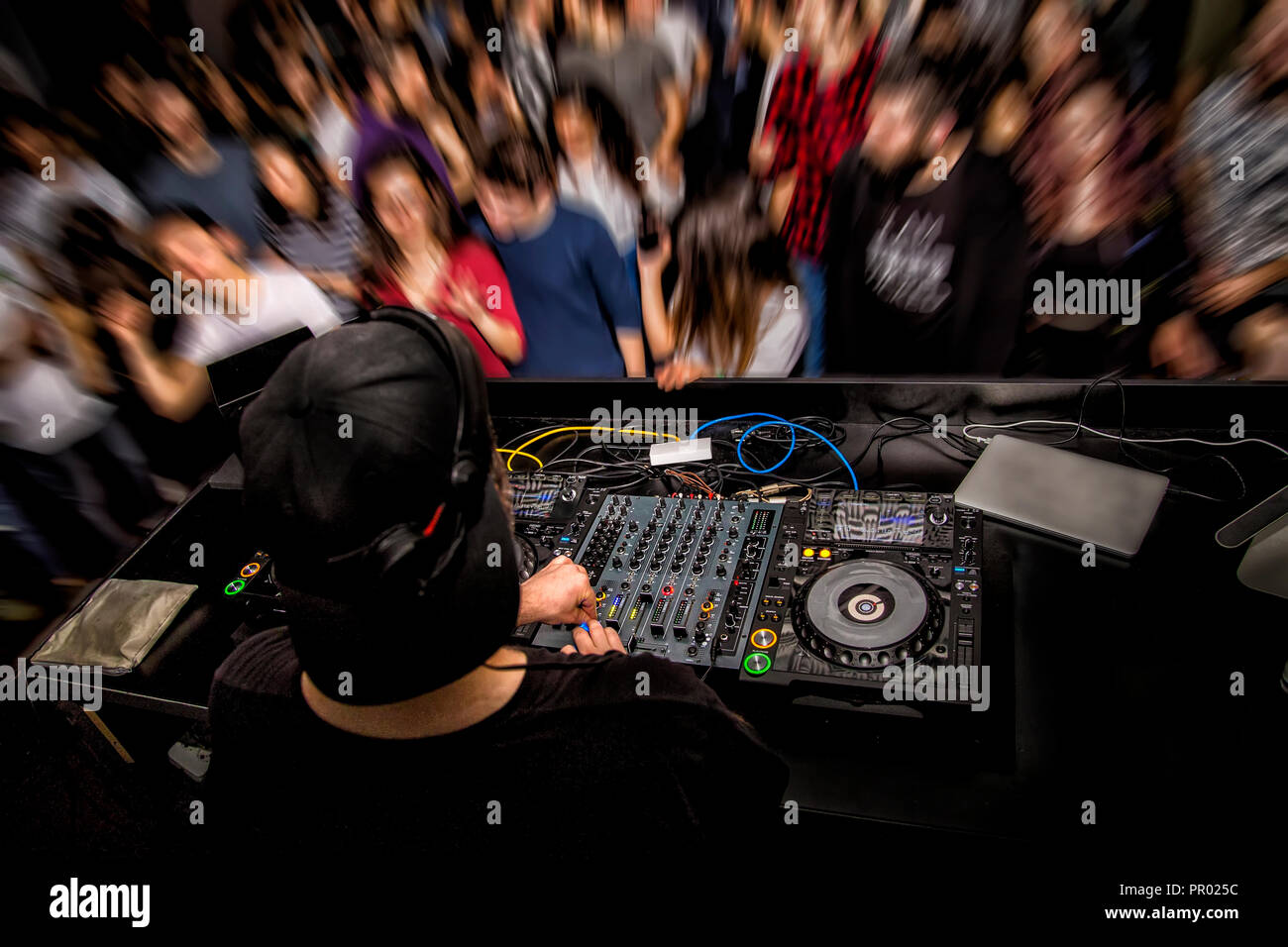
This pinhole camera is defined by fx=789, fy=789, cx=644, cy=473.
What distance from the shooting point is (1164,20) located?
4.34 ft

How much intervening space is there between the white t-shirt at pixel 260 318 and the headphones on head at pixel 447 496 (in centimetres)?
131

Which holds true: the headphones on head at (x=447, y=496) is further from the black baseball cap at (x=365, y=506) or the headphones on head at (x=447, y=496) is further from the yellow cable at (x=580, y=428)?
the yellow cable at (x=580, y=428)

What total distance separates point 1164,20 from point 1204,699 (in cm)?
111

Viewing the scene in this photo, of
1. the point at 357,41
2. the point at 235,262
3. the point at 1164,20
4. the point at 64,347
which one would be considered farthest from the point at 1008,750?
the point at 64,347

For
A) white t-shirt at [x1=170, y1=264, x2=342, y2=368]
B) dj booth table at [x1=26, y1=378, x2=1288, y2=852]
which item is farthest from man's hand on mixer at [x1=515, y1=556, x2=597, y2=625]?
white t-shirt at [x1=170, y1=264, x2=342, y2=368]

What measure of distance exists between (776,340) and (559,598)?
868 millimetres

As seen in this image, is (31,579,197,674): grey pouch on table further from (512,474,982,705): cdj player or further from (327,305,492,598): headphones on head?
(327,305,492,598): headphones on head

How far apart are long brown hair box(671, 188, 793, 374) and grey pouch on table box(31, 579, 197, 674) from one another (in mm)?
1264

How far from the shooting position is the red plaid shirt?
59.1 inches

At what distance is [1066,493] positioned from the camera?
1583 millimetres

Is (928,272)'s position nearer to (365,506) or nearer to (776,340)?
(776,340)

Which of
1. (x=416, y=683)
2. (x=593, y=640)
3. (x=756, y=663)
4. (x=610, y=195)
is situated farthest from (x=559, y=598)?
(x=610, y=195)

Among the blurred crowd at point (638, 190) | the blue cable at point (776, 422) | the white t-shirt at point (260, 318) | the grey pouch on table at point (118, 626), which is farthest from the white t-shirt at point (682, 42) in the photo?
the grey pouch on table at point (118, 626)
